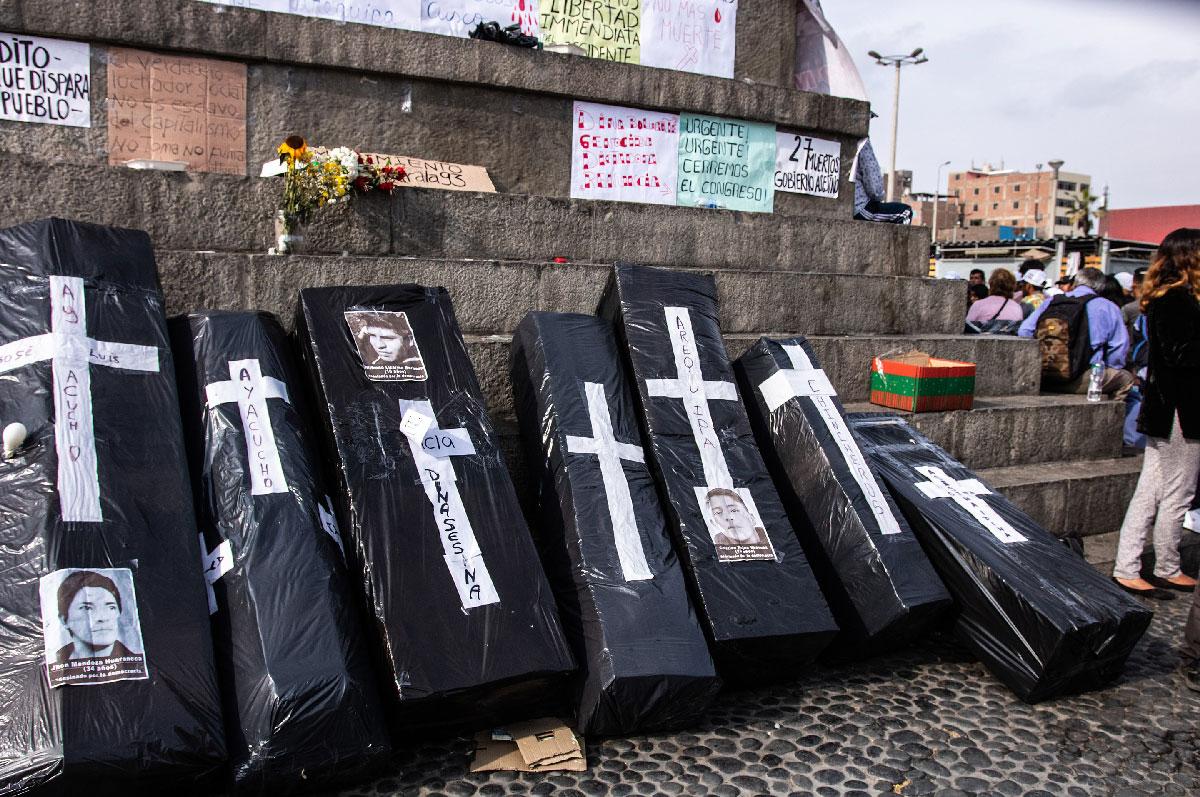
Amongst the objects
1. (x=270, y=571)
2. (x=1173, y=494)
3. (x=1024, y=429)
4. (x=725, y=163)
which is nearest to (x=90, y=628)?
(x=270, y=571)

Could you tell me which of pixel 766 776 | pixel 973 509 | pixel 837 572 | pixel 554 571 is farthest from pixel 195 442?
pixel 973 509

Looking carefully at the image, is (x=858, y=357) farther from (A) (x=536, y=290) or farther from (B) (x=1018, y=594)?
(B) (x=1018, y=594)

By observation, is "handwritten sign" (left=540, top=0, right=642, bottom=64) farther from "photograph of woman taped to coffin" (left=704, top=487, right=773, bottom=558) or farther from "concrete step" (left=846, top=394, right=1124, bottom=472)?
"photograph of woman taped to coffin" (left=704, top=487, right=773, bottom=558)

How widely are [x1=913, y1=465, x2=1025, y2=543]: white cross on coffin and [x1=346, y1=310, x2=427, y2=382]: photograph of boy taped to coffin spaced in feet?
7.69

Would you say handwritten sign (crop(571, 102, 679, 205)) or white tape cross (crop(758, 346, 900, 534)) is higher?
handwritten sign (crop(571, 102, 679, 205))

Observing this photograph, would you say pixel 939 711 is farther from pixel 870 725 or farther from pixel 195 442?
pixel 195 442

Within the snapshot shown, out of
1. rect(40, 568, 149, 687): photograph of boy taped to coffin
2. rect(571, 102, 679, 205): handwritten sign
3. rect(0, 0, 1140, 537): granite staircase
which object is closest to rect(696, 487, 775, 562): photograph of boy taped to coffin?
rect(0, 0, 1140, 537): granite staircase

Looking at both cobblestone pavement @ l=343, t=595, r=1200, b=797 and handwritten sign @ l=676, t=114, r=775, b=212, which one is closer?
cobblestone pavement @ l=343, t=595, r=1200, b=797

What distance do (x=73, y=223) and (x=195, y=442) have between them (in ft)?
3.03

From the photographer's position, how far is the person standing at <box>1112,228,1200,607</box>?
4840 mm

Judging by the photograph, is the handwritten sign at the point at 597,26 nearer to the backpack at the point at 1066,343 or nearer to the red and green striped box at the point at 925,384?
the red and green striped box at the point at 925,384

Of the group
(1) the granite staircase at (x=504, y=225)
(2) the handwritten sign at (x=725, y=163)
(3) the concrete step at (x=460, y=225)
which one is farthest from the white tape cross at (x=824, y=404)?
(2) the handwritten sign at (x=725, y=163)

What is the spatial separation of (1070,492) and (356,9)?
18.3ft

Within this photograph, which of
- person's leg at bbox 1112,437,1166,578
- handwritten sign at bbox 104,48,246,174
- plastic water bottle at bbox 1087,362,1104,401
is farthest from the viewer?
plastic water bottle at bbox 1087,362,1104,401
